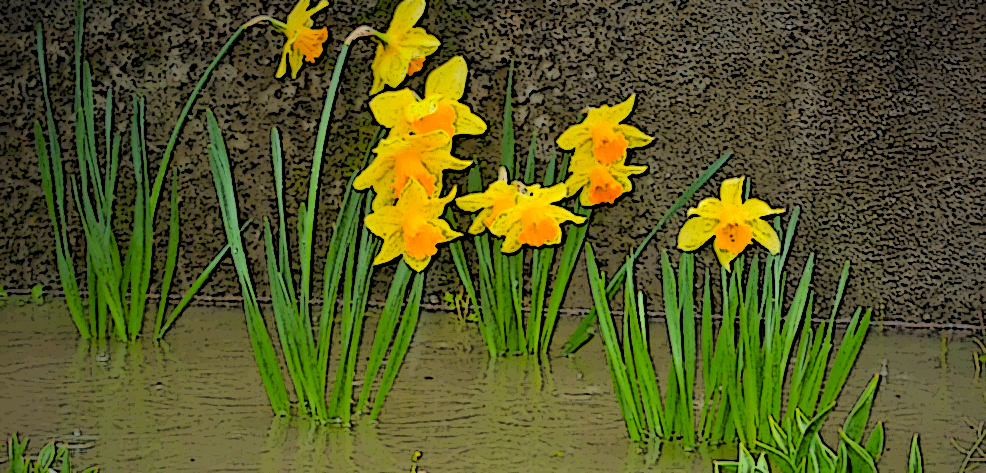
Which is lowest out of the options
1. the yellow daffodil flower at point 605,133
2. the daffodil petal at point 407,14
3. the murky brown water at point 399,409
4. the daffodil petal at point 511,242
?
the murky brown water at point 399,409

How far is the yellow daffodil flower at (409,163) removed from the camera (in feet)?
3.33

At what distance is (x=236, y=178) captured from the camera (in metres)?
1.83

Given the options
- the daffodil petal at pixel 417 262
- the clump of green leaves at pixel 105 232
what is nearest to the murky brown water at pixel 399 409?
the clump of green leaves at pixel 105 232

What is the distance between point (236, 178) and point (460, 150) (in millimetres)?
482

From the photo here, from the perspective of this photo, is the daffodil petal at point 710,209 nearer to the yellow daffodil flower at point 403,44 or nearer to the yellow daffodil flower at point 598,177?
the yellow daffodil flower at point 598,177

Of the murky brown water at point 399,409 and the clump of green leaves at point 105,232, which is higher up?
the clump of green leaves at point 105,232

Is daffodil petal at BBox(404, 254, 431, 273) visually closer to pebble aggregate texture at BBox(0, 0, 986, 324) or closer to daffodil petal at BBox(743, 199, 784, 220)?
daffodil petal at BBox(743, 199, 784, 220)

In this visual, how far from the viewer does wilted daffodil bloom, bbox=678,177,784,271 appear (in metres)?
1.00

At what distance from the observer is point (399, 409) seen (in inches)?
47.4

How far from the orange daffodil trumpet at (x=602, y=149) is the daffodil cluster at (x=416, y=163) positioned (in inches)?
8.1

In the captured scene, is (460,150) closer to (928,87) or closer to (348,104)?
(348,104)

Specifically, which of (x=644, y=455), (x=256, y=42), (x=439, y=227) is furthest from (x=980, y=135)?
(x=256, y=42)

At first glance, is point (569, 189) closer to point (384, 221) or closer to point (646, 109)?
point (384, 221)

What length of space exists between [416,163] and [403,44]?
0.68ft
